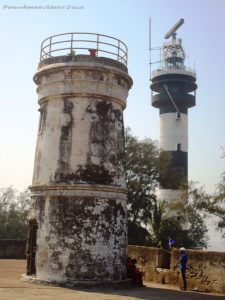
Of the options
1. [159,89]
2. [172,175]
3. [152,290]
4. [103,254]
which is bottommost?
[152,290]

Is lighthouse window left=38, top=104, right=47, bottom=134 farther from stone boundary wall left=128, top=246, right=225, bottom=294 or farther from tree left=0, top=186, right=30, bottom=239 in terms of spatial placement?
tree left=0, top=186, right=30, bottom=239

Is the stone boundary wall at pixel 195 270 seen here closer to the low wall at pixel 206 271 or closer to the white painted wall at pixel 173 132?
the low wall at pixel 206 271

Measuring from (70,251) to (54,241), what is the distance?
1.89 ft

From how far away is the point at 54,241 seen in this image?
12773 millimetres

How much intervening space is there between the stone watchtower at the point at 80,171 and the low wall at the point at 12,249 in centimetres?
942

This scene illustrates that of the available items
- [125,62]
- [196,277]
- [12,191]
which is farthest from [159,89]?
[196,277]

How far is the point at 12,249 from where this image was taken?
22234 mm

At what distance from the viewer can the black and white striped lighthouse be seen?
33000 mm

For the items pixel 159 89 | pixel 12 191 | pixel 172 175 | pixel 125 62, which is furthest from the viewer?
pixel 12 191

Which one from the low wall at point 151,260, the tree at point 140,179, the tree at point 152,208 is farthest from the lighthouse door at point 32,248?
the tree at point 140,179

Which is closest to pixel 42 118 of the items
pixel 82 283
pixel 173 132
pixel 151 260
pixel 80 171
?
pixel 80 171

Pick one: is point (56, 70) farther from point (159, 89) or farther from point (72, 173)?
point (159, 89)

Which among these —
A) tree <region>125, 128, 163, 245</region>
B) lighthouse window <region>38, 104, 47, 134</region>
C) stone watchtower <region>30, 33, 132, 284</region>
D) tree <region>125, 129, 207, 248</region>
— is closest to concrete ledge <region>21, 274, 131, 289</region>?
stone watchtower <region>30, 33, 132, 284</region>

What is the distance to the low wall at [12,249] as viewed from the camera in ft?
72.2
